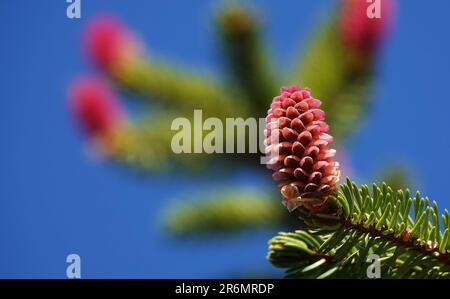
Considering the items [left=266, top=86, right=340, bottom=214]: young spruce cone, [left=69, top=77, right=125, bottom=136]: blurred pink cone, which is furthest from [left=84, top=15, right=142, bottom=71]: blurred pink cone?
[left=266, top=86, right=340, bottom=214]: young spruce cone

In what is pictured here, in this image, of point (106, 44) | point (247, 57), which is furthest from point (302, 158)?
point (106, 44)

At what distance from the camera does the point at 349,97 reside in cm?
238

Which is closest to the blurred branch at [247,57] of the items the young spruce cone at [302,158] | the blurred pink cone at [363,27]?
the blurred pink cone at [363,27]

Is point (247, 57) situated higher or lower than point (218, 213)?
higher

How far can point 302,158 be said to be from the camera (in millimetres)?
599

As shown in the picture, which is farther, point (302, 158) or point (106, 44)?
point (106, 44)

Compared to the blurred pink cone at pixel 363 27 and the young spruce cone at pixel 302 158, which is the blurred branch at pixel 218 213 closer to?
the blurred pink cone at pixel 363 27

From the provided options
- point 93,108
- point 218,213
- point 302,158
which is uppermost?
point 93,108

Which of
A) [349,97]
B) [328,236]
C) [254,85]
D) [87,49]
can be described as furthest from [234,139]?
[328,236]

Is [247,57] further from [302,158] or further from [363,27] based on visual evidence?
[302,158]

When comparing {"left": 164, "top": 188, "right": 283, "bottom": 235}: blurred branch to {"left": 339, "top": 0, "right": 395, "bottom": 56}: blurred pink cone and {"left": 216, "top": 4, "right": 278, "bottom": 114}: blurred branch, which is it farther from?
{"left": 339, "top": 0, "right": 395, "bottom": 56}: blurred pink cone

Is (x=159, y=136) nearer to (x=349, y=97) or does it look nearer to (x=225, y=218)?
(x=225, y=218)

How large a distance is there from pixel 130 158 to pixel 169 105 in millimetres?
270
